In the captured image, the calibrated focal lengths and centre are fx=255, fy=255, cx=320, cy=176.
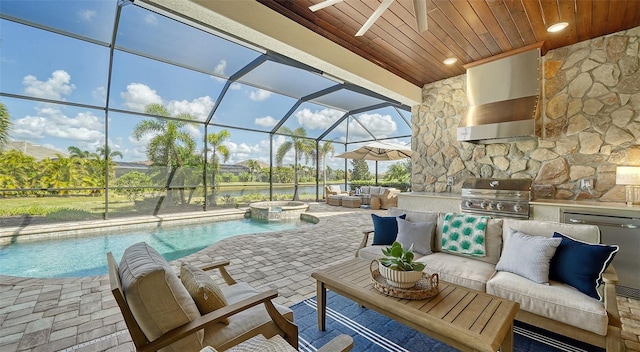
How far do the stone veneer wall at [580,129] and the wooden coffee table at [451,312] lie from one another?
3.45 m

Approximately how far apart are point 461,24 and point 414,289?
3.30 meters

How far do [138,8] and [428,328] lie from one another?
20.1 ft

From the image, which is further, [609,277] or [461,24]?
[461,24]

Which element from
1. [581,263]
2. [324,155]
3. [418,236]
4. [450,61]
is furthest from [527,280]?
[324,155]

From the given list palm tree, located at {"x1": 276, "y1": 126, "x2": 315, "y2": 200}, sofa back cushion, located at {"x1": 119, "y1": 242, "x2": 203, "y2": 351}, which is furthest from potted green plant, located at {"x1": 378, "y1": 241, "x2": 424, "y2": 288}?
palm tree, located at {"x1": 276, "y1": 126, "x2": 315, "y2": 200}

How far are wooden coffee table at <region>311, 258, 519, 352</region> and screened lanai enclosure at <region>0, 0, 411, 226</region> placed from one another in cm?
346

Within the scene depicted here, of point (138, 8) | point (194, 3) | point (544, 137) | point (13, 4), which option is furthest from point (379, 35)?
point (13, 4)

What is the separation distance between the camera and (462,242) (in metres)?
2.78

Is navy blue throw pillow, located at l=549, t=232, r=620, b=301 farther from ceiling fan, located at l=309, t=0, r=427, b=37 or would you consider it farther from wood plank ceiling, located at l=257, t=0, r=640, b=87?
wood plank ceiling, located at l=257, t=0, r=640, b=87

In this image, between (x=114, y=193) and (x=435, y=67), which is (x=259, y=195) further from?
(x=435, y=67)

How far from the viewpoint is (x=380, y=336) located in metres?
2.13

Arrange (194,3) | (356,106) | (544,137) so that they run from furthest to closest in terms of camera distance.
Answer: (356,106) → (544,137) → (194,3)

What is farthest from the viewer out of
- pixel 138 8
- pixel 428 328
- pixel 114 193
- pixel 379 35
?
pixel 114 193

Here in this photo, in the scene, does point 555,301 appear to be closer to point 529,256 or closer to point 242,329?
point 529,256
